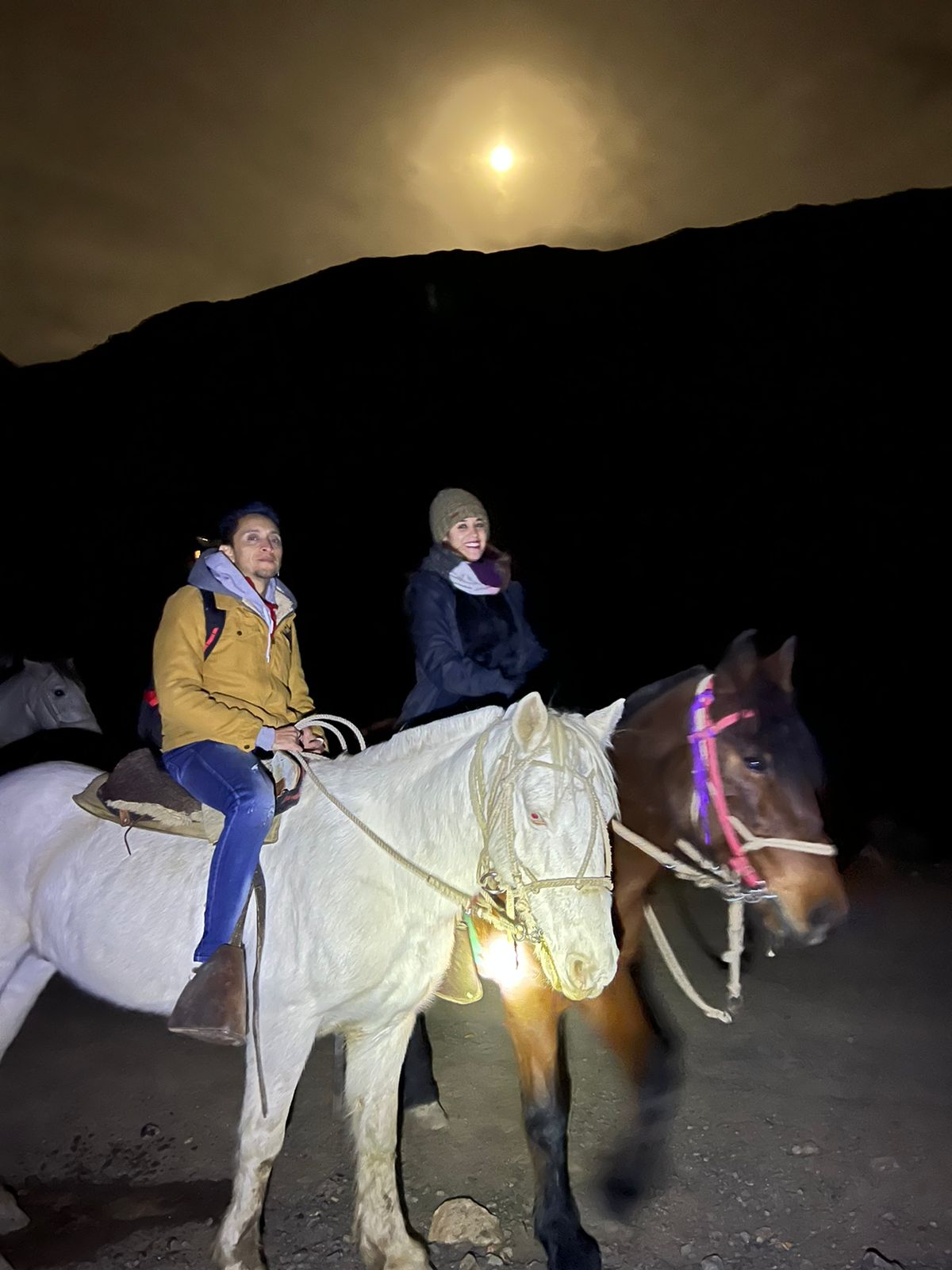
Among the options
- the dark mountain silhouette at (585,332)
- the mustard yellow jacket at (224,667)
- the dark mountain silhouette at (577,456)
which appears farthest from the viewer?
the dark mountain silhouette at (585,332)

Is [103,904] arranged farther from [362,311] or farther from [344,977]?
[362,311]

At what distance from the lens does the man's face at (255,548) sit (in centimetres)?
292

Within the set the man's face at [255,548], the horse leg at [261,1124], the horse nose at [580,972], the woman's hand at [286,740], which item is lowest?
the horse leg at [261,1124]

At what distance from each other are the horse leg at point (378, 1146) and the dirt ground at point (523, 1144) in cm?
21

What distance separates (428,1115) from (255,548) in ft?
9.66

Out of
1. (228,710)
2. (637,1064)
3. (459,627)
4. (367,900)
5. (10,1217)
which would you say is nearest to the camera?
(367,900)

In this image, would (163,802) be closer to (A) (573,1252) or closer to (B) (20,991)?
(B) (20,991)

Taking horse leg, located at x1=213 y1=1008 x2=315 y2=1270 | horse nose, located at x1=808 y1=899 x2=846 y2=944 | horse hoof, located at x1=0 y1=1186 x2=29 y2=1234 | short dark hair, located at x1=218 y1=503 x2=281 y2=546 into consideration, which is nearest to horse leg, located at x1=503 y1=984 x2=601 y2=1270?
horse leg, located at x1=213 y1=1008 x2=315 y2=1270

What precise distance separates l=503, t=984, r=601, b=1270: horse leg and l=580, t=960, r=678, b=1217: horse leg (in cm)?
40

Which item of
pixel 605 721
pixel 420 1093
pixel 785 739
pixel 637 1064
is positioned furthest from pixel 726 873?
pixel 420 1093

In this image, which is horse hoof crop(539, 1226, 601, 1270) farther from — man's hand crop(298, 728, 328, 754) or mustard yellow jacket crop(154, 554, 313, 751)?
mustard yellow jacket crop(154, 554, 313, 751)

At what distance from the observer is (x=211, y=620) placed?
105 inches

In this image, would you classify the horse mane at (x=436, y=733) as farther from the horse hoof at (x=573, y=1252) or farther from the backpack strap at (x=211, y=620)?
the horse hoof at (x=573, y=1252)

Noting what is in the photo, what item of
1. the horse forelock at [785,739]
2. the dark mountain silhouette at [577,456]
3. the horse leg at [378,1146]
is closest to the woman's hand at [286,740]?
the horse leg at [378,1146]
